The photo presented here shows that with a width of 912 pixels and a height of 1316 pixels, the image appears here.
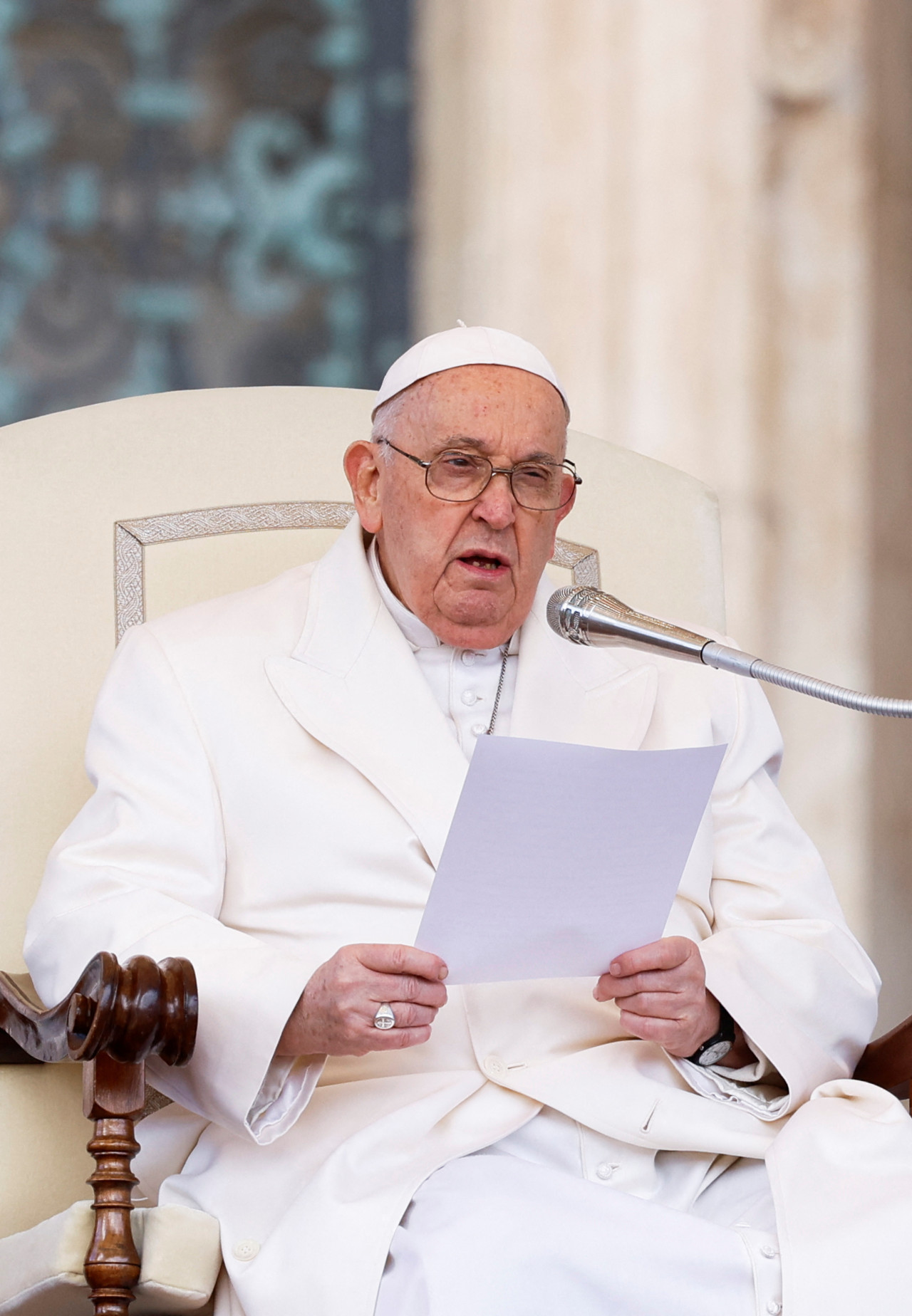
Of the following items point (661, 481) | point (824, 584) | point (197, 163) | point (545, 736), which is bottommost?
point (824, 584)

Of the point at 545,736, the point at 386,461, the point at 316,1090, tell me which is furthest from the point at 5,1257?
the point at 386,461

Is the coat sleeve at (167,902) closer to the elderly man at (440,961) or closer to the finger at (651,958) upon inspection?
the elderly man at (440,961)

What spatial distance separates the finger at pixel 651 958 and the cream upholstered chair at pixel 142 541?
803mm

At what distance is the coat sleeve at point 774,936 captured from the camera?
2354 mm

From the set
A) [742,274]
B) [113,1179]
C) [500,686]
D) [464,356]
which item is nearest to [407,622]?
[500,686]

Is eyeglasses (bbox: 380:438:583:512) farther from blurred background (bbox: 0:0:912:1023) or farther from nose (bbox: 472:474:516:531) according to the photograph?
blurred background (bbox: 0:0:912:1023)

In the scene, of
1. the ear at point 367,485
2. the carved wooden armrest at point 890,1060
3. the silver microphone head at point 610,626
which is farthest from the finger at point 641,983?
the ear at point 367,485

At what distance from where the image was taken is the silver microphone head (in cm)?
188

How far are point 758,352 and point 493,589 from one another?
6.85ft

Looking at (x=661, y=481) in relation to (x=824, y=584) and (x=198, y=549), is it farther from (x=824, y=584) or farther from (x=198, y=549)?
(x=824, y=584)

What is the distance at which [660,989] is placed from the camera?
2217 mm

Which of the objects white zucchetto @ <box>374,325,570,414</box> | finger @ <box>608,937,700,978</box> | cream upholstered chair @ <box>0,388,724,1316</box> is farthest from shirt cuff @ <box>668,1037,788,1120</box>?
white zucchetto @ <box>374,325,570,414</box>

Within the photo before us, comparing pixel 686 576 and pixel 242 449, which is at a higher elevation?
pixel 242 449

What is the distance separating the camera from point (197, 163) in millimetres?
4316
